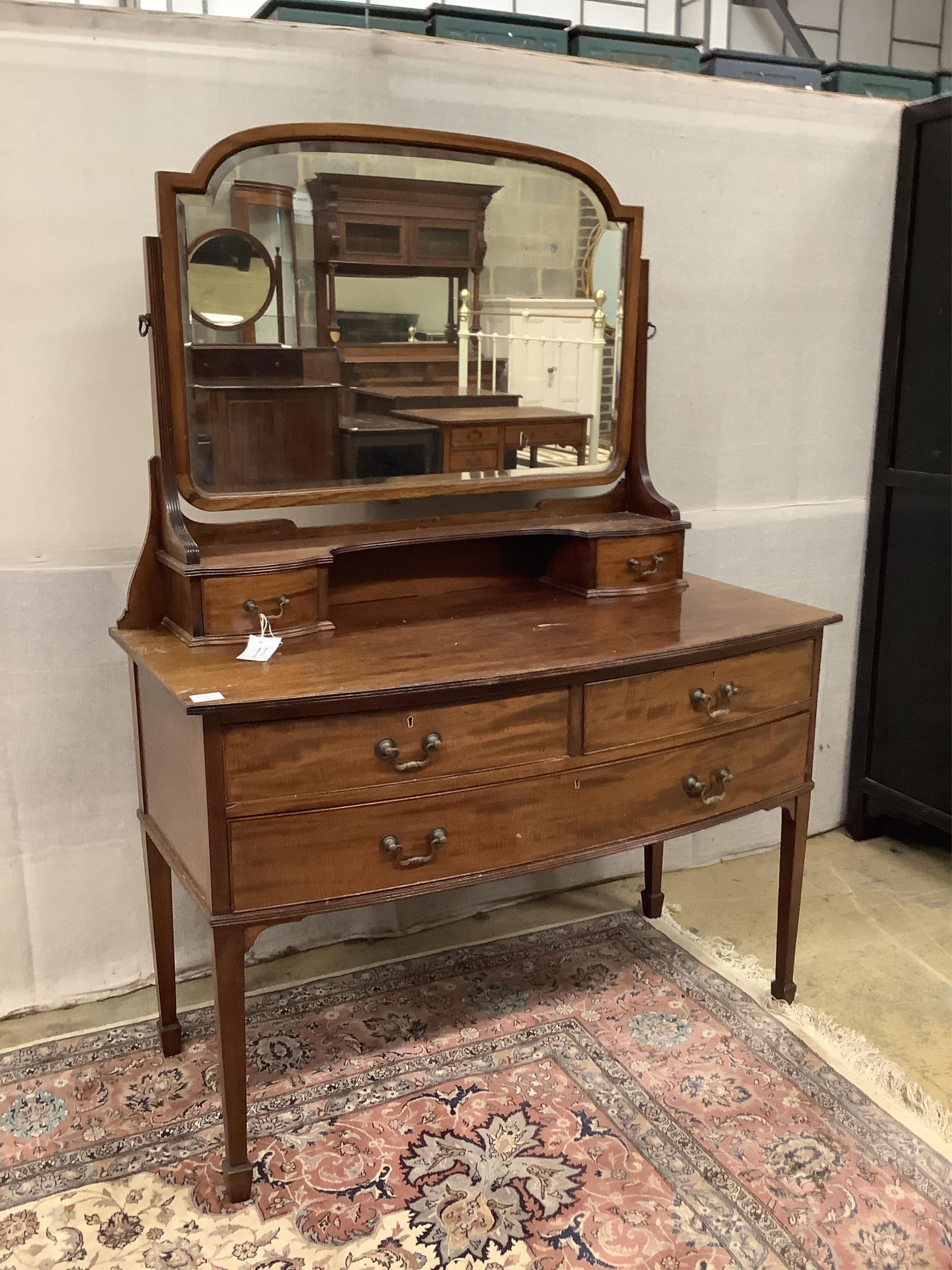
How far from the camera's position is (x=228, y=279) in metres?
1.84

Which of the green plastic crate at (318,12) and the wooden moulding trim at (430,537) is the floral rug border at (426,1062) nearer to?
the wooden moulding trim at (430,537)

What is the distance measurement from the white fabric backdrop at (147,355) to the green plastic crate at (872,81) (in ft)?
0.48

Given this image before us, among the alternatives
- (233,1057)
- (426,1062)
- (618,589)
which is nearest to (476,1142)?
(426,1062)

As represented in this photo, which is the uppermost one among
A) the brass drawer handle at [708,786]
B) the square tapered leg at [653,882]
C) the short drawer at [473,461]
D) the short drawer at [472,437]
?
the short drawer at [472,437]

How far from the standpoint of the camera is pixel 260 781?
5.10 ft

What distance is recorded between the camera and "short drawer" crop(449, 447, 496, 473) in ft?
6.91

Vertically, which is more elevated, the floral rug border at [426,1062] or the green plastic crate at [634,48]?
the green plastic crate at [634,48]

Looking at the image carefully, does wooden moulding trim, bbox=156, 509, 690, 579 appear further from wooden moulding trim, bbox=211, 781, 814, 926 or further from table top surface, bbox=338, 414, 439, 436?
wooden moulding trim, bbox=211, 781, 814, 926

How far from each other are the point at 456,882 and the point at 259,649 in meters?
0.49

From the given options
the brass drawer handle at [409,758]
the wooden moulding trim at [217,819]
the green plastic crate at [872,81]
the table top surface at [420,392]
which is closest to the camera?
the wooden moulding trim at [217,819]

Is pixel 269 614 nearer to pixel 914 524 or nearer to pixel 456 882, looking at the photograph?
pixel 456 882

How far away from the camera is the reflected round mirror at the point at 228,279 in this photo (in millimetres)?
1822

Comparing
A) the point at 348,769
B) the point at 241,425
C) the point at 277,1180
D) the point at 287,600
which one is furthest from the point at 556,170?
the point at 277,1180

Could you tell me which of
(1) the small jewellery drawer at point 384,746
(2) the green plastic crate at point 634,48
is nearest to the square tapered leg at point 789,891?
(1) the small jewellery drawer at point 384,746
